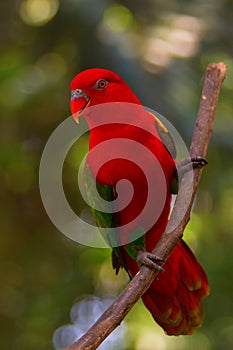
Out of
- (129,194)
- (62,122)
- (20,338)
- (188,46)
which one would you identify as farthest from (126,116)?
(20,338)

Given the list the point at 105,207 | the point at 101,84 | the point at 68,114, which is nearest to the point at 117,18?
the point at 68,114

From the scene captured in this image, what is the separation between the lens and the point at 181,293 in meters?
3.65

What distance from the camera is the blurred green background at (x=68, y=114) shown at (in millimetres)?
4867

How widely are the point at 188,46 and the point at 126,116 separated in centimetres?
166

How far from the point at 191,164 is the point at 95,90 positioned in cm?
62

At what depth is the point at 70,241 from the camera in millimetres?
5484

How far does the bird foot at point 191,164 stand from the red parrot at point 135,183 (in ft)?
0.37

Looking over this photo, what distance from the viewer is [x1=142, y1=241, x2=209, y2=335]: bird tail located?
11.8 ft

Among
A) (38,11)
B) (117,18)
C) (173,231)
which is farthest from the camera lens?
(38,11)

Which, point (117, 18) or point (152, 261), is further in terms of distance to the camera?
point (117, 18)

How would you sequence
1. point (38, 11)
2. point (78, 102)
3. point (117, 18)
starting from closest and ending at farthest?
point (78, 102) → point (117, 18) → point (38, 11)

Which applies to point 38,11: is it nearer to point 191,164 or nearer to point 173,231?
point 191,164

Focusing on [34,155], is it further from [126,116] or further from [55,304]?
[126,116]

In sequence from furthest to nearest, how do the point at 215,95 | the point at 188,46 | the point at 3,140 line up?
1. the point at 3,140
2. the point at 188,46
3. the point at 215,95
